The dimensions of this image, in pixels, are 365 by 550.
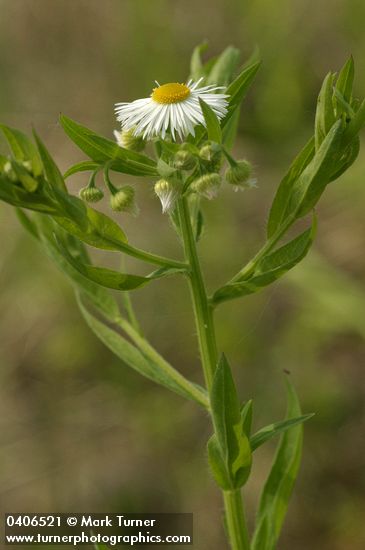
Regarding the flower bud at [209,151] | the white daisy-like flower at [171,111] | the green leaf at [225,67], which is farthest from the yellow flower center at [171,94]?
the green leaf at [225,67]

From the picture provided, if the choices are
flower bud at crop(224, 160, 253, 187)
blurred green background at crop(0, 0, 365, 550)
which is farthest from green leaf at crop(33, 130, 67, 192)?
blurred green background at crop(0, 0, 365, 550)

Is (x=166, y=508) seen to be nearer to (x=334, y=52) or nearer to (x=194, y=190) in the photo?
(x=194, y=190)

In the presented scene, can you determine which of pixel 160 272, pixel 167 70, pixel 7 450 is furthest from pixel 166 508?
pixel 167 70

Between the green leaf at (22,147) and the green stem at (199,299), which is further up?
the green leaf at (22,147)

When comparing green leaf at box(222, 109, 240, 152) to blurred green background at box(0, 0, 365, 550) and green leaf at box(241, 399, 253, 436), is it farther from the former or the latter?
blurred green background at box(0, 0, 365, 550)

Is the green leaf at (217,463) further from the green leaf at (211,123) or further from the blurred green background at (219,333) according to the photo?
the blurred green background at (219,333)
